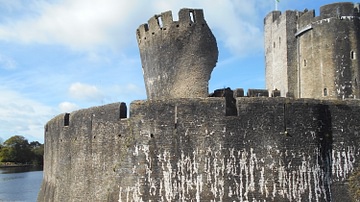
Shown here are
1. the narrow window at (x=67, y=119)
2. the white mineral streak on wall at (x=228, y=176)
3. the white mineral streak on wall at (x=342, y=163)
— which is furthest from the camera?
the narrow window at (x=67, y=119)

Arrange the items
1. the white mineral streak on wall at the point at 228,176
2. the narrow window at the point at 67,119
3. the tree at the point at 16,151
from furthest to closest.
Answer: the tree at the point at 16,151 < the narrow window at the point at 67,119 < the white mineral streak on wall at the point at 228,176

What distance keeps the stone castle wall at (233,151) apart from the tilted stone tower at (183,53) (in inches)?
119

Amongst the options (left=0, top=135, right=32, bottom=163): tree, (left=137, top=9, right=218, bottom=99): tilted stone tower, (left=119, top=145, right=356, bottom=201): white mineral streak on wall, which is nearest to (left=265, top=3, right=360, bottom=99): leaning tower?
(left=137, top=9, right=218, bottom=99): tilted stone tower

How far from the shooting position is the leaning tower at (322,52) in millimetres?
24141

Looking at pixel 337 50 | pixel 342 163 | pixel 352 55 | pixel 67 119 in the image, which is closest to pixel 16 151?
pixel 337 50

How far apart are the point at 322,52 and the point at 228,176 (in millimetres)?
15786

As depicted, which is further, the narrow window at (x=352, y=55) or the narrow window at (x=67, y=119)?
the narrow window at (x=352, y=55)

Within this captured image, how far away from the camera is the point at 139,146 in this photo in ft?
36.6

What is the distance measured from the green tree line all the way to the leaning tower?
72671 millimetres

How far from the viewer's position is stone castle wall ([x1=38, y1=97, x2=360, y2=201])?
10766mm

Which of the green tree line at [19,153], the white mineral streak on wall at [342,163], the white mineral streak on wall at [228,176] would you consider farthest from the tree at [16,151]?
the white mineral streak on wall at [342,163]

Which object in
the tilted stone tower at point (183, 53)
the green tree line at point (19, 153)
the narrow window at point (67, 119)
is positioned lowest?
the green tree line at point (19, 153)

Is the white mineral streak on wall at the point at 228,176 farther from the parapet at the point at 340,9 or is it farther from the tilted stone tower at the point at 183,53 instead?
the parapet at the point at 340,9

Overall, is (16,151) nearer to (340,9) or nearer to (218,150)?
(340,9)
